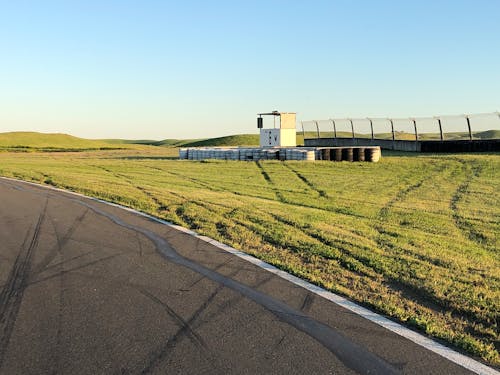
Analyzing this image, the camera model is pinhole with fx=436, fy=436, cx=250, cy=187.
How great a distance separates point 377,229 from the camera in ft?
32.8

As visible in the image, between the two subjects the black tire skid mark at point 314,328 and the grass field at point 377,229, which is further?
the grass field at point 377,229

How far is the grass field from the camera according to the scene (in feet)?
17.7

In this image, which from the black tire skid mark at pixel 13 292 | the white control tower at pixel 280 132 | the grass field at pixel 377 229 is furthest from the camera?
the white control tower at pixel 280 132

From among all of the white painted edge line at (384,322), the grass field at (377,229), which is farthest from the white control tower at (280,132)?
the white painted edge line at (384,322)

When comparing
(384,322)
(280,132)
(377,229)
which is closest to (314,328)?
(384,322)

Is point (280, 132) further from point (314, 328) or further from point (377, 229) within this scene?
point (314, 328)

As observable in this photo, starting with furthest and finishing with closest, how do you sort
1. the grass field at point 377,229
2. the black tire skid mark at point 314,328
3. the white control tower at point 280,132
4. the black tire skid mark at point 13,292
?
the white control tower at point 280,132 < the grass field at point 377,229 < the black tire skid mark at point 13,292 < the black tire skid mark at point 314,328

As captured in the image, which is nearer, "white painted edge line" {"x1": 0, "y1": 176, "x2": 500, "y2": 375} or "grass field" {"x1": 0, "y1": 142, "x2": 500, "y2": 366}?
"white painted edge line" {"x1": 0, "y1": 176, "x2": 500, "y2": 375}

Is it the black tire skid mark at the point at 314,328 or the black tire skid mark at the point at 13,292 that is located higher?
the black tire skid mark at the point at 13,292

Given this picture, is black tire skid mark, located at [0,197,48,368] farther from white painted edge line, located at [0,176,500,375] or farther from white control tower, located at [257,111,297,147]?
white control tower, located at [257,111,297,147]

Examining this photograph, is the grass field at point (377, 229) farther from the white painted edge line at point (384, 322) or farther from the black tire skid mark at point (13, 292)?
the black tire skid mark at point (13, 292)

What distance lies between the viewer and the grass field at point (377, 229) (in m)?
5.39

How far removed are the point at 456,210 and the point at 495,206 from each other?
5.43ft

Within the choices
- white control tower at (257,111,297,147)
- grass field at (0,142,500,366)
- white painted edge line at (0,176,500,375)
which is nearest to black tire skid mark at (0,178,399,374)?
white painted edge line at (0,176,500,375)
